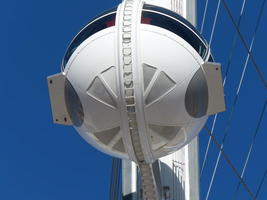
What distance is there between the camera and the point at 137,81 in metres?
5.87

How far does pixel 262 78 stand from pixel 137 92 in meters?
5.49

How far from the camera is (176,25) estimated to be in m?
6.25

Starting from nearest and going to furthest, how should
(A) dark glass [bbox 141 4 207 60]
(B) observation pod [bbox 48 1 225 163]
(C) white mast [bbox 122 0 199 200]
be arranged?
(B) observation pod [bbox 48 1 225 163], (A) dark glass [bbox 141 4 207 60], (C) white mast [bbox 122 0 199 200]

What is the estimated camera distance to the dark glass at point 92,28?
6.21m

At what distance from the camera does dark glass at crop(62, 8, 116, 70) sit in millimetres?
6215

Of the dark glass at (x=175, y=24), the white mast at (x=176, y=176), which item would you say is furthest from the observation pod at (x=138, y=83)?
the white mast at (x=176, y=176)

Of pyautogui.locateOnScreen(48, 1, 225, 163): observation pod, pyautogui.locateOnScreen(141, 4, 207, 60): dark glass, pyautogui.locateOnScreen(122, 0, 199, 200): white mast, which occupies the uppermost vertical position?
pyautogui.locateOnScreen(141, 4, 207, 60): dark glass

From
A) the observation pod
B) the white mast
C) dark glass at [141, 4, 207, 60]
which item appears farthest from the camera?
the white mast

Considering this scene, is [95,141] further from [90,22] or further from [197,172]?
[197,172]

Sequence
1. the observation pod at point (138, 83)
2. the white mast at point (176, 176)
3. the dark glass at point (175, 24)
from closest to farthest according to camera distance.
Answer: the observation pod at point (138, 83) → the dark glass at point (175, 24) → the white mast at point (176, 176)

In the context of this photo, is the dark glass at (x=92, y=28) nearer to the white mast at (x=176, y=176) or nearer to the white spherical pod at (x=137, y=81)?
the white spherical pod at (x=137, y=81)

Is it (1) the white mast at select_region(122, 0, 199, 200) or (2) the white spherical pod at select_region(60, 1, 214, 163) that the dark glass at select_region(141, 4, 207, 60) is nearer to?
(2) the white spherical pod at select_region(60, 1, 214, 163)

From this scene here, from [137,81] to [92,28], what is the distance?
0.69m

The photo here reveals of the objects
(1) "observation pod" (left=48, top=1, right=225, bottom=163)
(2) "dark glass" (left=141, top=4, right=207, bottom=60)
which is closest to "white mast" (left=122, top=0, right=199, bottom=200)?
(1) "observation pod" (left=48, top=1, right=225, bottom=163)
